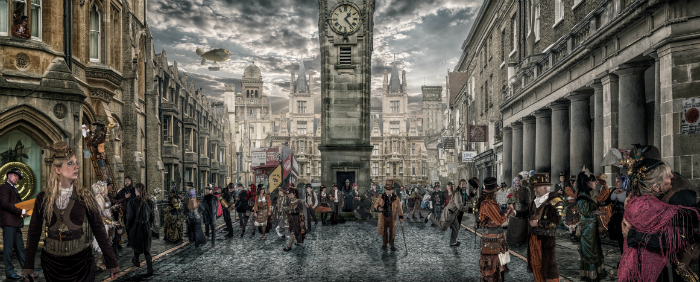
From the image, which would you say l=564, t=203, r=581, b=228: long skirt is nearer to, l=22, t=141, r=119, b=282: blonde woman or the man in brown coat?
the man in brown coat

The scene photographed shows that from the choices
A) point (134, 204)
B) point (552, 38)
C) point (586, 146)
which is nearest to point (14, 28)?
point (134, 204)

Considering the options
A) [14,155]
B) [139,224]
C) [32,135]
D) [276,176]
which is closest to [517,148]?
[276,176]

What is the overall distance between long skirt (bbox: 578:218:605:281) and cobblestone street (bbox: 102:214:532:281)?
37.4 inches

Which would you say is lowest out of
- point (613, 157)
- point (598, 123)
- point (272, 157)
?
point (272, 157)

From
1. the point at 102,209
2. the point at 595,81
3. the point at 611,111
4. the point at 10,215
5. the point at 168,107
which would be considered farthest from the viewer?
the point at 168,107

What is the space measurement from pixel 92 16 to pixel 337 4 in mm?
13437

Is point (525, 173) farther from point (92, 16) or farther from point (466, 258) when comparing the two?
point (92, 16)

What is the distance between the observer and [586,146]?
16969mm

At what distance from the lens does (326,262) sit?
425 inches

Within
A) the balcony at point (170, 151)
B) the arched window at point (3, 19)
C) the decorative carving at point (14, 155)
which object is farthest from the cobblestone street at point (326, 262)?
the balcony at point (170, 151)

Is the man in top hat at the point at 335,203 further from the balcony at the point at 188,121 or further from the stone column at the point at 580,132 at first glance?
the balcony at the point at 188,121

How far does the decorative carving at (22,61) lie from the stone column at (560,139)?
17.4 m

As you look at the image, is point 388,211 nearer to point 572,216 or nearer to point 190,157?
point 572,216

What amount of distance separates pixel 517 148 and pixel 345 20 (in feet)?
39.8
